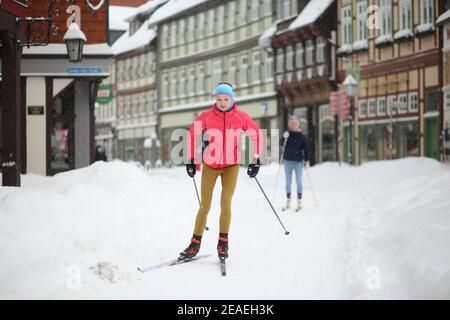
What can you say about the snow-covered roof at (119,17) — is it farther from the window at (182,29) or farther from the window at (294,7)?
the window at (294,7)

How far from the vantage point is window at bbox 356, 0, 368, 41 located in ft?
100

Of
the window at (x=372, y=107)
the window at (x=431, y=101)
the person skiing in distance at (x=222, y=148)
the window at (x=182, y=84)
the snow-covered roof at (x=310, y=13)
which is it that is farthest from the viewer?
the window at (x=182, y=84)

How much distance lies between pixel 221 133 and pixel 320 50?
28121mm

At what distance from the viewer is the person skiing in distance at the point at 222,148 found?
22.0 ft

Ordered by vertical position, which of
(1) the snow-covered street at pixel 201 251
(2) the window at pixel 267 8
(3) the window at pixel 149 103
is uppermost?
(2) the window at pixel 267 8

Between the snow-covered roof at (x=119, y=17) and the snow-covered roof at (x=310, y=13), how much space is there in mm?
22488

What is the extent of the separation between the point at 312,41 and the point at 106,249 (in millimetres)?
28753

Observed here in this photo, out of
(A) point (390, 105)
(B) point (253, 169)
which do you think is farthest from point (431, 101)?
(B) point (253, 169)

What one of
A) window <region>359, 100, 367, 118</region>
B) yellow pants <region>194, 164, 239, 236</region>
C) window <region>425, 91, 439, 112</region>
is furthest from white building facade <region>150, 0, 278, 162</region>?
yellow pants <region>194, 164, 239, 236</region>

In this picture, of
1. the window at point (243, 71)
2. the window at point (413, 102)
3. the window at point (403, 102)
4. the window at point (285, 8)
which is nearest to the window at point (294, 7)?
the window at point (285, 8)

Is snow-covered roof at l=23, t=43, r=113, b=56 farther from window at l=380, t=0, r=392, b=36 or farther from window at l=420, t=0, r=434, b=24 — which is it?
window at l=380, t=0, r=392, b=36

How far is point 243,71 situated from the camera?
3947 centimetres

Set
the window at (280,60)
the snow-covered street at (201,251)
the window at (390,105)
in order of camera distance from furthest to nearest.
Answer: the window at (280,60)
the window at (390,105)
the snow-covered street at (201,251)

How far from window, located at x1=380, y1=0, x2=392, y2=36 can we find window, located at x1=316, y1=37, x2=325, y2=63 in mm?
4567
